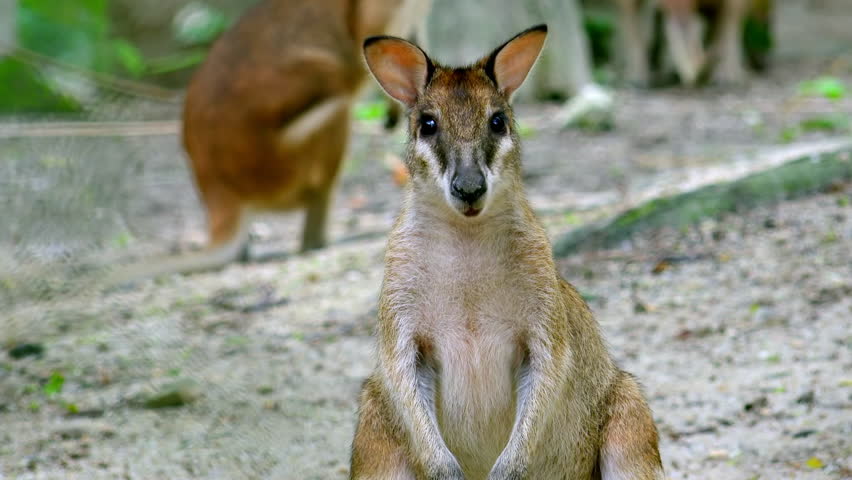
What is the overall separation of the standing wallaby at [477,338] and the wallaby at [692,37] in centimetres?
939

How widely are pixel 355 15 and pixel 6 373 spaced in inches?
172

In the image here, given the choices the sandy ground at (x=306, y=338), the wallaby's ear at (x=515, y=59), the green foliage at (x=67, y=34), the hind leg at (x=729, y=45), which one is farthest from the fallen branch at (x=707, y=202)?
the hind leg at (x=729, y=45)

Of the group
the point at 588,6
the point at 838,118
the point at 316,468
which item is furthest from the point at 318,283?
the point at 588,6

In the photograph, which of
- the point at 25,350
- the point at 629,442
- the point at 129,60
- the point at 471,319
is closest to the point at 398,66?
the point at 471,319

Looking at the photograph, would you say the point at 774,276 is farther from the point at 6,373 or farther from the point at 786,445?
the point at 6,373

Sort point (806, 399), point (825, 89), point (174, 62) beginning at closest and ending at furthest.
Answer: point (806, 399)
point (825, 89)
point (174, 62)

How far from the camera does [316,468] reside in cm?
436

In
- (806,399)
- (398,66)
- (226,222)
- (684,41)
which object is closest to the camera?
(398,66)

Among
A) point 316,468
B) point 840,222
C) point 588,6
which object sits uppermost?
point 840,222

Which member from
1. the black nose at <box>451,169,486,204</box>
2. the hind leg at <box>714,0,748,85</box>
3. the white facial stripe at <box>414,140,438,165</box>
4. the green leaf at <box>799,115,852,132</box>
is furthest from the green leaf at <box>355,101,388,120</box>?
the black nose at <box>451,169,486,204</box>

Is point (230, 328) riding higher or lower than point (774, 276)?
lower

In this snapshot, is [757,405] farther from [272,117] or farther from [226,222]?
[272,117]

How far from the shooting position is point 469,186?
10.5 feet

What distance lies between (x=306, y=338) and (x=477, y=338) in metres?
2.65
